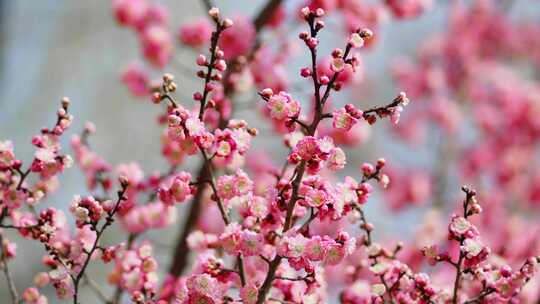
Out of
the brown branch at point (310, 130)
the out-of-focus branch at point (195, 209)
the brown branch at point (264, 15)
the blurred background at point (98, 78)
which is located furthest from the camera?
the blurred background at point (98, 78)

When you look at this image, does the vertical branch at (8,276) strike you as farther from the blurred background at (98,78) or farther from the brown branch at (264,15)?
the blurred background at (98,78)

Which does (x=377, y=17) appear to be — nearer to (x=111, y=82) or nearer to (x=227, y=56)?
(x=227, y=56)

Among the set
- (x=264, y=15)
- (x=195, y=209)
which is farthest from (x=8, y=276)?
(x=264, y=15)

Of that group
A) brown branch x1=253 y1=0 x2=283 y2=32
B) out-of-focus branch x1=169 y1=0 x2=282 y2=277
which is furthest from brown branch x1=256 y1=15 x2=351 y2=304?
brown branch x1=253 y1=0 x2=283 y2=32

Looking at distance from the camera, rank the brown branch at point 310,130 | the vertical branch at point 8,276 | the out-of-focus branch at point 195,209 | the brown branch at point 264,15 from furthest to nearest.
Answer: the brown branch at point 264,15 → the out-of-focus branch at point 195,209 → the vertical branch at point 8,276 → the brown branch at point 310,130

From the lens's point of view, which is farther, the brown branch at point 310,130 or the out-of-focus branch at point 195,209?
the out-of-focus branch at point 195,209

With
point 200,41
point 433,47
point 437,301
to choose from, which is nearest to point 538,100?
point 433,47

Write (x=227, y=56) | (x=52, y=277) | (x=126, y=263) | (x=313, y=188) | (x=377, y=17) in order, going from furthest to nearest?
1. (x=377, y=17)
2. (x=227, y=56)
3. (x=126, y=263)
4. (x=52, y=277)
5. (x=313, y=188)

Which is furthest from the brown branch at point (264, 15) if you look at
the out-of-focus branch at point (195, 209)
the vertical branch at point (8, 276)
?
the vertical branch at point (8, 276)

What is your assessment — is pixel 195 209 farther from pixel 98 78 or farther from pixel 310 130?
pixel 98 78

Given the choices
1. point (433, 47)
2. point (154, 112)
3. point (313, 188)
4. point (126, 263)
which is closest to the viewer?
point (313, 188)

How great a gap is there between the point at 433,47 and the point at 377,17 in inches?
117

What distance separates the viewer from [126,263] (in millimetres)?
1687

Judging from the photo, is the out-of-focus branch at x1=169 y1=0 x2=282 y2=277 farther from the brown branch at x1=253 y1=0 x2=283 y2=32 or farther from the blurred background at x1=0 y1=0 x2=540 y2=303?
the blurred background at x1=0 y1=0 x2=540 y2=303
